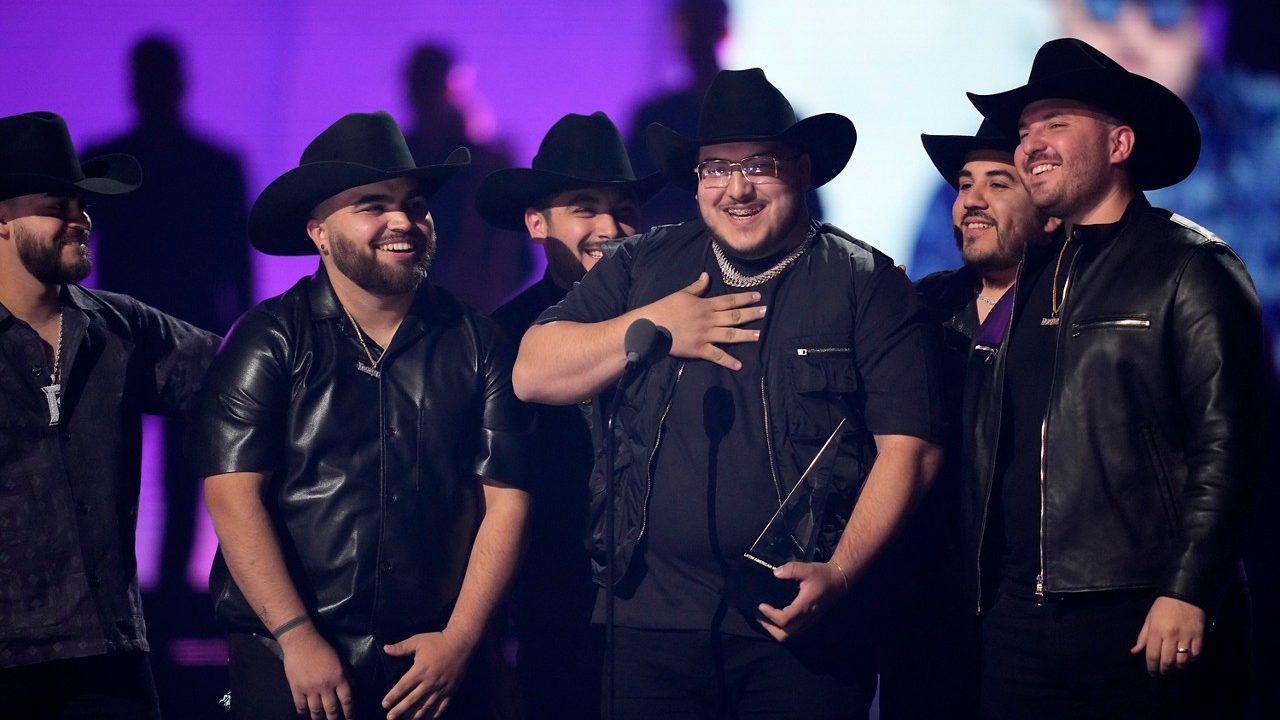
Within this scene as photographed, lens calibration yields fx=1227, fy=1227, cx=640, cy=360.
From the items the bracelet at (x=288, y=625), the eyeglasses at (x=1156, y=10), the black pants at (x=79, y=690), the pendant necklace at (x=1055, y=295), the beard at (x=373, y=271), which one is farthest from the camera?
the eyeglasses at (x=1156, y=10)

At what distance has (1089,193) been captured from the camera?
11.6ft

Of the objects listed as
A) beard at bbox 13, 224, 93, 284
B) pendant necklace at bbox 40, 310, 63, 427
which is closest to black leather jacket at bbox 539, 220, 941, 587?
pendant necklace at bbox 40, 310, 63, 427

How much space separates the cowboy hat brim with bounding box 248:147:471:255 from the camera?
3.98m

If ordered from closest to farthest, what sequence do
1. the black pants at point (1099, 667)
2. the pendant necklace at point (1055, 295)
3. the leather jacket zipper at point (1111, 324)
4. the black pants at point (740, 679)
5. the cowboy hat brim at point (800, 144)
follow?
1. the black pants at point (1099, 667)
2. the leather jacket zipper at point (1111, 324)
3. the black pants at point (740, 679)
4. the pendant necklace at point (1055, 295)
5. the cowboy hat brim at point (800, 144)

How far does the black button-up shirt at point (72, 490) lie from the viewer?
3.90 m

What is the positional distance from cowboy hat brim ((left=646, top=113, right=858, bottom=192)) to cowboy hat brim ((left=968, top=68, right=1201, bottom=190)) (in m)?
0.47

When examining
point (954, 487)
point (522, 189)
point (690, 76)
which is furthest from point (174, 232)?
point (954, 487)

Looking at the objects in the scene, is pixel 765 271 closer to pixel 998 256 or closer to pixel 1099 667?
pixel 998 256

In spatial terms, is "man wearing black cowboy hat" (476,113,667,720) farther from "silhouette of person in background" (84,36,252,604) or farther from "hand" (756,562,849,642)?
"silhouette of person in background" (84,36,252,604)

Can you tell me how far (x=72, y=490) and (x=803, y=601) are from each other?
2.39m

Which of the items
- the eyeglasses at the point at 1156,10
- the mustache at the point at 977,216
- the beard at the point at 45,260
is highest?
the eyeglasses at the point at 1156,10

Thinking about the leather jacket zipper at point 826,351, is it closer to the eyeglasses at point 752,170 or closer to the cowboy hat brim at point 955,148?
the eyeglasses at point 752,170

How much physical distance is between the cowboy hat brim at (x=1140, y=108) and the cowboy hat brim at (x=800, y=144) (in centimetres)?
47

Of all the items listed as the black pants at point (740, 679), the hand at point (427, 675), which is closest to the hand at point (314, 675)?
the hand at point (427, 675)
